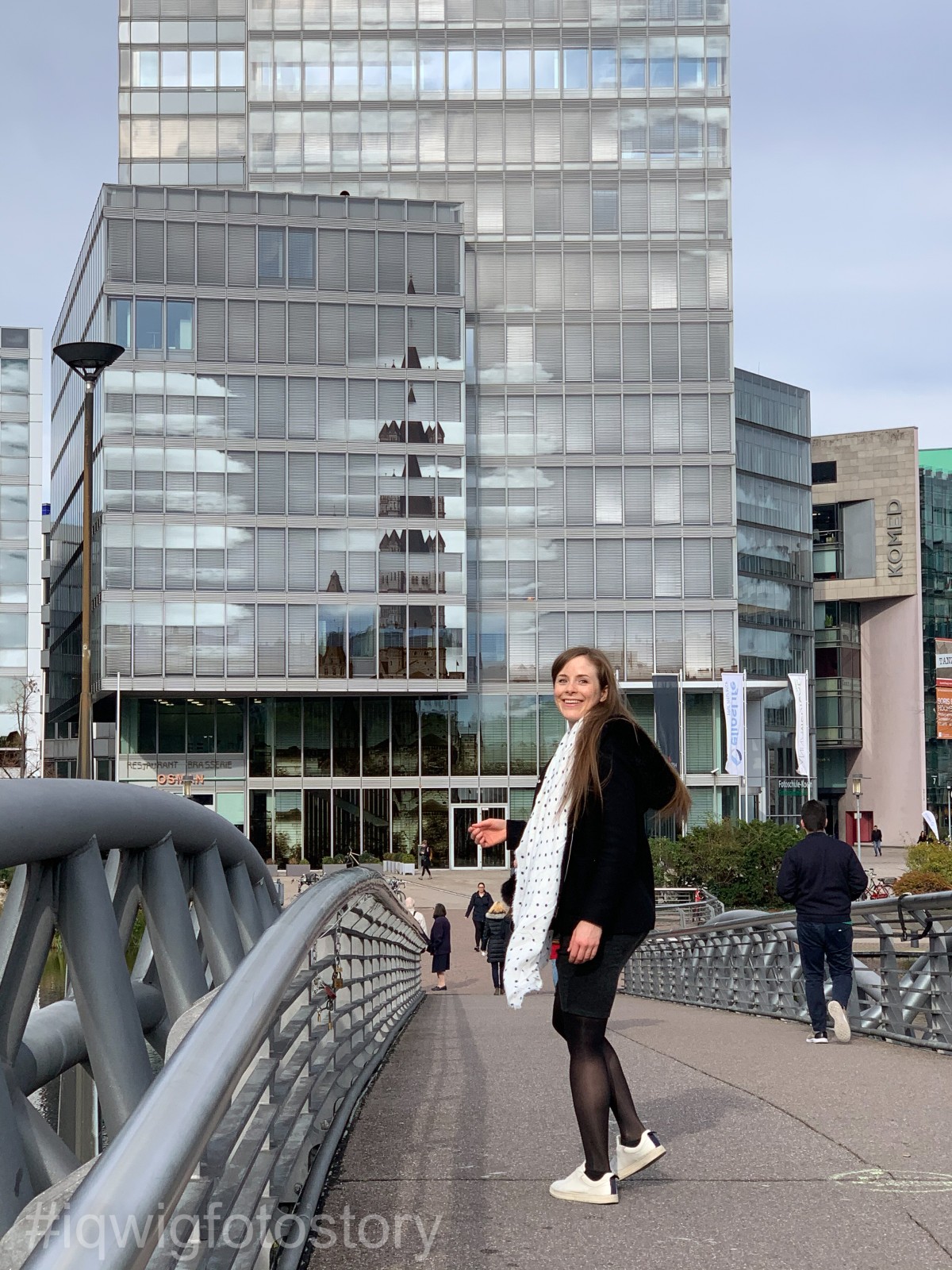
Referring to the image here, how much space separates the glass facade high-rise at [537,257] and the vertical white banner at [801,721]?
21.4 ft

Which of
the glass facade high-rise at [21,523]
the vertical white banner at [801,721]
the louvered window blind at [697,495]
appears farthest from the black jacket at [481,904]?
the vertical white banner at [801,721]

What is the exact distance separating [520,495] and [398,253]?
11.2m

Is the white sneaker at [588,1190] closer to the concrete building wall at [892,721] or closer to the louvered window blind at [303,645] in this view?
the louvered window blind at [303,645]

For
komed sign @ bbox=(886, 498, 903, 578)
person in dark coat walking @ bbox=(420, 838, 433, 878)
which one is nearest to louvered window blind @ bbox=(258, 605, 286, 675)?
person in dark coat walking @ bbox=(420, 838, 433, 878)

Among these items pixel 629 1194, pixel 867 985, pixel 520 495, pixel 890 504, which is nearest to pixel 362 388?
pixel 520 495

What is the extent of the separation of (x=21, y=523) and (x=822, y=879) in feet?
209

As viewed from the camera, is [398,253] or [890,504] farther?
[890,504]

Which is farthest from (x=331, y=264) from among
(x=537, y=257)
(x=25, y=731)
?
(x=25, y=731)

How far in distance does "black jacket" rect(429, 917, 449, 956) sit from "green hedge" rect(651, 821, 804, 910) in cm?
1879

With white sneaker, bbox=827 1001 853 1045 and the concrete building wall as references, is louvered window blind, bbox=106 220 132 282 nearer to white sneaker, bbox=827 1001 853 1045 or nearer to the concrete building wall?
the concrete building wall

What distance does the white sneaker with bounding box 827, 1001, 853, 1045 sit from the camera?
11.1 meters

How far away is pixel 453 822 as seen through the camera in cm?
6800

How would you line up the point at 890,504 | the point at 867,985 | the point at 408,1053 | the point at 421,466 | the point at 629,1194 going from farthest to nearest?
the point at 890,504
the point at 421,466
the point at 867,985
the point at 408,1053
the point at 629,1194

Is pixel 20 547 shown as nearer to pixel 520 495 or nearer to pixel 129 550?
pixel 129 550
